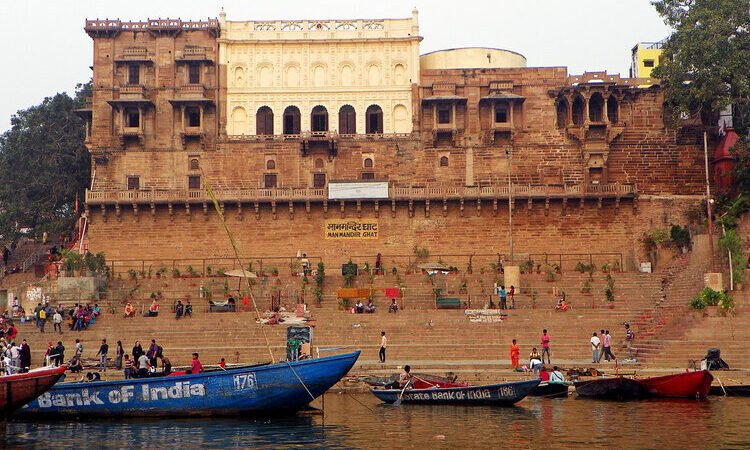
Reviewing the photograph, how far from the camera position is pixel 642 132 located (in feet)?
158

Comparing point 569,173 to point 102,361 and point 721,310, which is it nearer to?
point 721,310

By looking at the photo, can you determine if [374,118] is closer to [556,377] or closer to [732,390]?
[556,377]

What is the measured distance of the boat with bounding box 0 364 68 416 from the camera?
20594 millimetres

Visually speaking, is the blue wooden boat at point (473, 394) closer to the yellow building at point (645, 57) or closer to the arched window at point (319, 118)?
the arched window at point (319, 118)

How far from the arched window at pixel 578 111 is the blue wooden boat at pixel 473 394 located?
86.7 ft

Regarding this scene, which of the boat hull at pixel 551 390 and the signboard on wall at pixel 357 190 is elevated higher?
the signboard on wall at pixel 357 190

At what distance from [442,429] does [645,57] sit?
48.1 metres

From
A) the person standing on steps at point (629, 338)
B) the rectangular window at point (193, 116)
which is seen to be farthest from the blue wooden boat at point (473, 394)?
the rectangular window at point (193, 116)

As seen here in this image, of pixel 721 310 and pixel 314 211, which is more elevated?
pixel 314 211

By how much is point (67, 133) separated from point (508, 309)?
96.7ft

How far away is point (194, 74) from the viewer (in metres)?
48.8

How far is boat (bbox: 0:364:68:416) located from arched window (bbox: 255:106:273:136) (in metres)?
28.7

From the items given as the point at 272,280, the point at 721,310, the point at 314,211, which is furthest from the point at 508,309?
the point at 314,211

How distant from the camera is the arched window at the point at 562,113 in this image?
4841 centimetres
